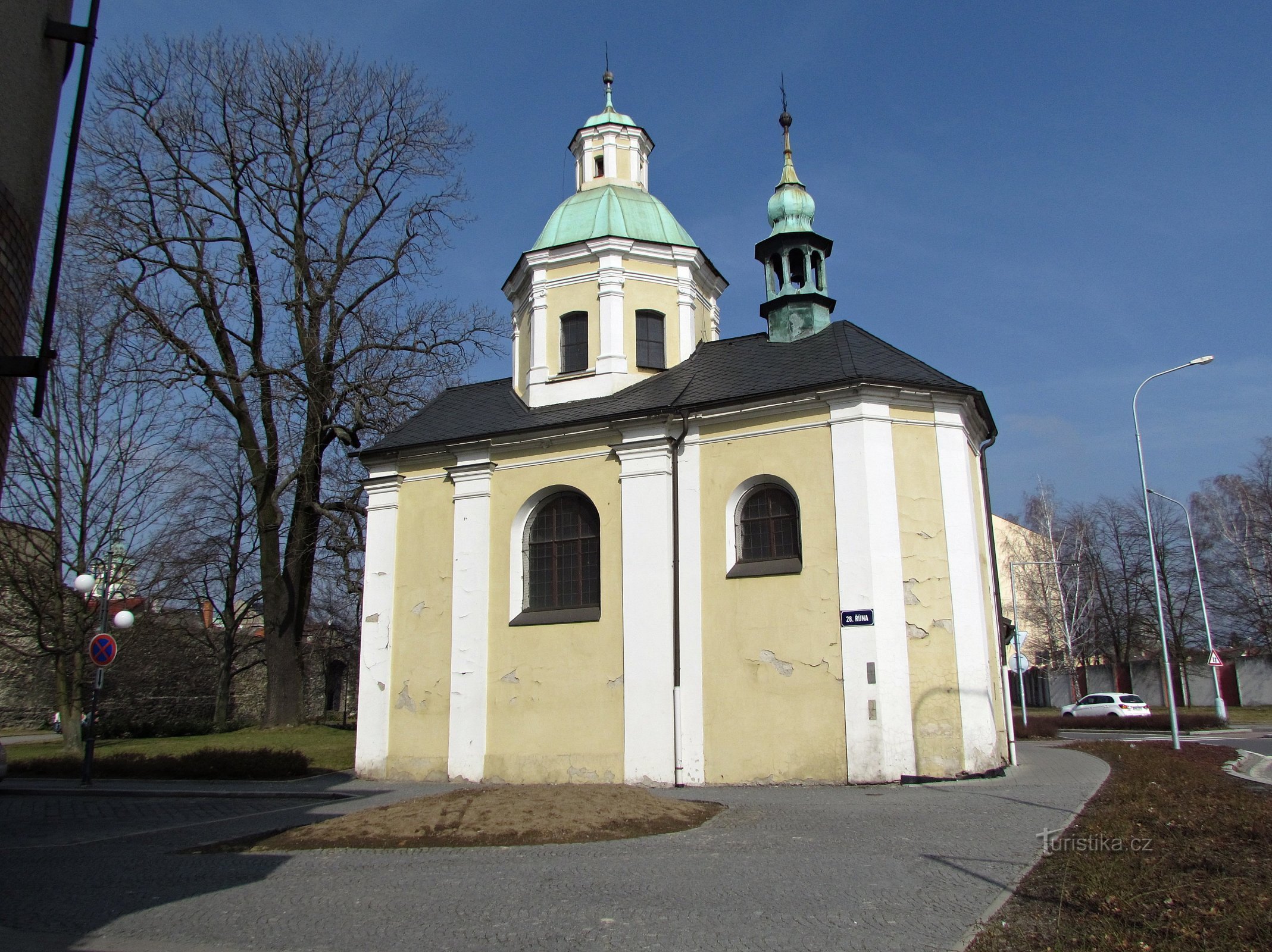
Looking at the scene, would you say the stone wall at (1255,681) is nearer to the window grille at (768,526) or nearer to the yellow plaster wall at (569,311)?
the window grille at (768,526)

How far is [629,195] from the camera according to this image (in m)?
23.5

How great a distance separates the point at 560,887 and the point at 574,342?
15.3 meters

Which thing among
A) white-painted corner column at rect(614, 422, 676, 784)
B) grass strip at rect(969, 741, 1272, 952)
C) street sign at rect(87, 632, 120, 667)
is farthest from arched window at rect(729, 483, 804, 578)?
street sign at rect(87, 632, 120, 667)

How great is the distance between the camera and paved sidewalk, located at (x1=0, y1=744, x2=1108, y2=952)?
6578mm

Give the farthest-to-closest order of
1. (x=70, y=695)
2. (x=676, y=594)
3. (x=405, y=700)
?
(x=70, y=695) → (x=405, y=700) → (x=676, y=594)

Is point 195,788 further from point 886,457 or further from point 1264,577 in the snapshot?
point 1264,577

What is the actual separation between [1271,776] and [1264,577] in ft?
104

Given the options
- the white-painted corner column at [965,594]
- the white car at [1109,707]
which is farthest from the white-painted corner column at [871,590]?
the white car at [1109,707]

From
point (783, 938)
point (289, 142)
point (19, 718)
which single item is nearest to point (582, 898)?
point (783, 938)

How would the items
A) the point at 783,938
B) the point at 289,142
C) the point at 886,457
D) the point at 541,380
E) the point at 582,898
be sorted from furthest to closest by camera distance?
the point at 289,142, the point at 541,380, the point at 886,457, the point at 582,898, the point at 783,938

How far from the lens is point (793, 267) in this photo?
2173 centimetres

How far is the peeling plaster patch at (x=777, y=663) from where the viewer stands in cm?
1638

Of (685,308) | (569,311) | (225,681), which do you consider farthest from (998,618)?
(225,681)

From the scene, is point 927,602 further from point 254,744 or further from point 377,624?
point 254,744
